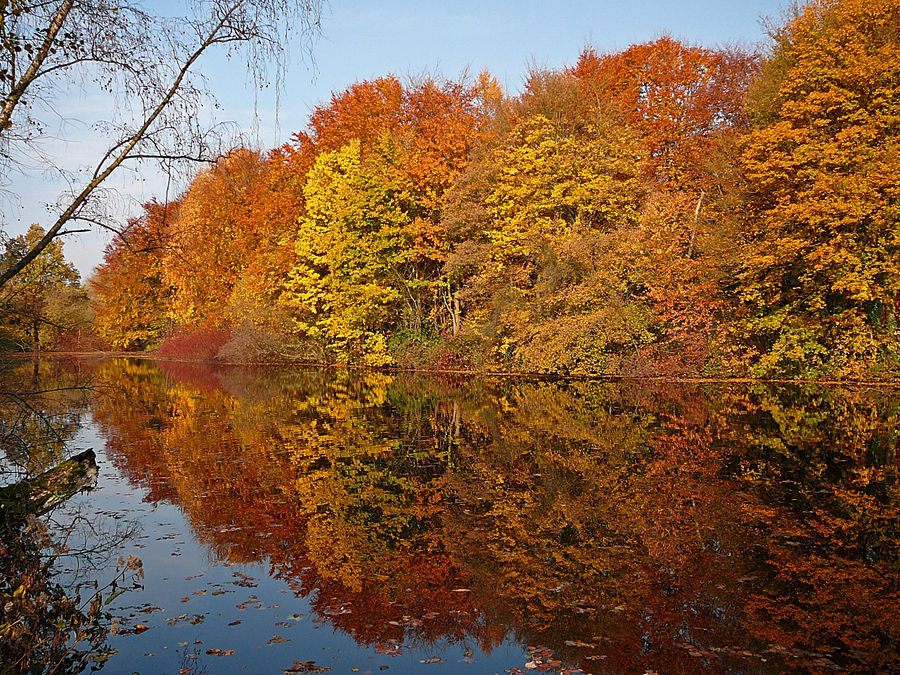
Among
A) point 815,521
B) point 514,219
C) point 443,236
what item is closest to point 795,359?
point 514,219

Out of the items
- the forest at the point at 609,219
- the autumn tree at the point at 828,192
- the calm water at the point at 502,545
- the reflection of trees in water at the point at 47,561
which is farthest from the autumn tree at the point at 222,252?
the autumn tree at the point at 828,192

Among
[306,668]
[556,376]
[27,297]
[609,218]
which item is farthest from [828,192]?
[27,297]

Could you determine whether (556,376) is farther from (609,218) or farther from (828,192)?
(828,192)

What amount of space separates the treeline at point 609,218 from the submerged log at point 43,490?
944 cm

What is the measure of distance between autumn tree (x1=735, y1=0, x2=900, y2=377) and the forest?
89 mm

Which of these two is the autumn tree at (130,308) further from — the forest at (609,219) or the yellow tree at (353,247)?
the forest at (609,219)

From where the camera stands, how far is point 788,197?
23.9 meters

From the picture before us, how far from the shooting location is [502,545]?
24.0ft

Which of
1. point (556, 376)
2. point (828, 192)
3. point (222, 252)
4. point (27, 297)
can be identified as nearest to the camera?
point (27, 297)

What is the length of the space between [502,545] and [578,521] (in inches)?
49.3

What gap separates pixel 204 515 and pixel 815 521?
306 inches

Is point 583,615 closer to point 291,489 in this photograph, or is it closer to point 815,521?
point 815,521

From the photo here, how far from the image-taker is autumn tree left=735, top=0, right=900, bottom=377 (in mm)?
21938

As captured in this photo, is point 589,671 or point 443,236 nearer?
point 589,671
